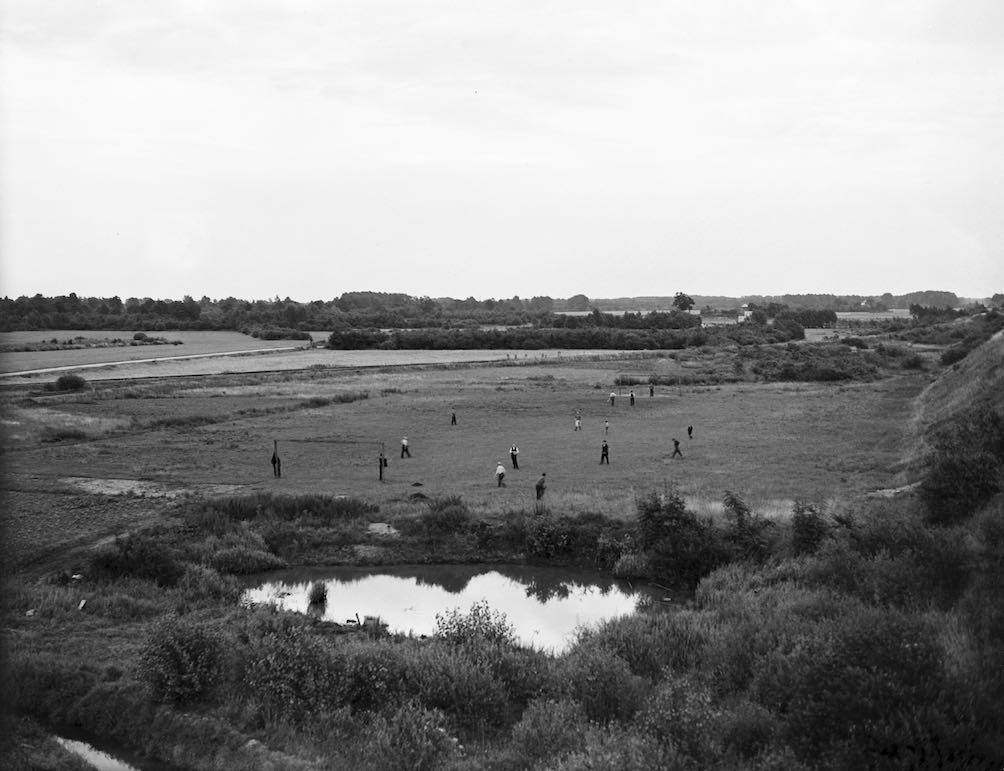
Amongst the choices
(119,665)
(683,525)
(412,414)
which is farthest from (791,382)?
(119,665)

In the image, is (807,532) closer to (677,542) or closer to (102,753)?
(677,542)

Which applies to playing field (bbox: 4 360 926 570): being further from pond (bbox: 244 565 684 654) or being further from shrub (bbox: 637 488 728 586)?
pond (bbox: 244 565 684 654)

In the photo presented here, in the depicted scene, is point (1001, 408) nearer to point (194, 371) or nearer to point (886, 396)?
point (886, 396)

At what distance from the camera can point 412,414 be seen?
56.9m

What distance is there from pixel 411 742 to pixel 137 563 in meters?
13.2

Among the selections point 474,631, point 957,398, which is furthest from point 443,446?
point 957,398

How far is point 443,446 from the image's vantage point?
4444 centimetres

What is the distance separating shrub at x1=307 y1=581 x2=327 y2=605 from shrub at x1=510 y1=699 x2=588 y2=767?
9.77 meters

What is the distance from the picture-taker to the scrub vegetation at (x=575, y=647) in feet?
38.7

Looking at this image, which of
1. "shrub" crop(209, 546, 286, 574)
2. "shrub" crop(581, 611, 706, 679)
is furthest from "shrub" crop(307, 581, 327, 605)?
"shrub" crop(581, 611, 706, 679)

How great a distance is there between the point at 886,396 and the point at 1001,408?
39.7m

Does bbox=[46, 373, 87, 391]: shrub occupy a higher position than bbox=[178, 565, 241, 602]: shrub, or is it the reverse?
bbox=[46, 373, 87, 391]: shrub

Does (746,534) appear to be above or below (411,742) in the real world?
above

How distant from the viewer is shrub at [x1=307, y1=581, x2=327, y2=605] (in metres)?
22.4
